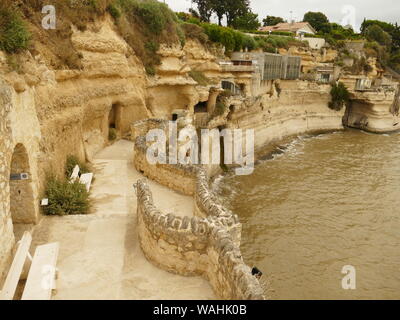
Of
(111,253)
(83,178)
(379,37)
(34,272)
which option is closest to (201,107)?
(83,178)

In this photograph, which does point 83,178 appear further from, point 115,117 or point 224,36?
point 224,36

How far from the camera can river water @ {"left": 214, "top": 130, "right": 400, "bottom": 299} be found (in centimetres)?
1140

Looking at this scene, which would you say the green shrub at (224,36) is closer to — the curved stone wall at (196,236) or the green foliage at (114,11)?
the green foliage at (114,11)

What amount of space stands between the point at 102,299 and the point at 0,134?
3534mm

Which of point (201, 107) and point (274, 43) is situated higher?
point (274, 43)

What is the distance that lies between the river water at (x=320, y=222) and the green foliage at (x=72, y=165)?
6683 mm

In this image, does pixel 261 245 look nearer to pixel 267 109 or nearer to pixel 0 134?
pixel 0 134

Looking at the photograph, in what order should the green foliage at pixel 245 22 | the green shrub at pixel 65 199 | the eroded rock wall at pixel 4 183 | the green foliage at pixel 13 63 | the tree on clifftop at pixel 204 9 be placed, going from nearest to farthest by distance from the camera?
the eroded rock wall at pixel 4 183, the green foliage at pixel 13 63, the green shrub at pixel 65 199, the tree on clifftop at pixel 204 9, the green foliage at pixel 245 22

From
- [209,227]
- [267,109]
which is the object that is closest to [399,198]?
[267,109]

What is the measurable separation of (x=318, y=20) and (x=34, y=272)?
66446 mm

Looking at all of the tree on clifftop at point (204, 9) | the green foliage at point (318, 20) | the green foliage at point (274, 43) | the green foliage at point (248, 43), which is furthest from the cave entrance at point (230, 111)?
the green foliage at point (318, 20)

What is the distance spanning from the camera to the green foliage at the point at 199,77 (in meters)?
24.2

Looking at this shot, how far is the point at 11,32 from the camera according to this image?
848cm
